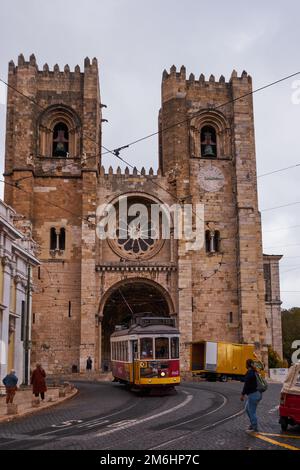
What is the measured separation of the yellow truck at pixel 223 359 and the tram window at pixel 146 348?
11452 millimetres

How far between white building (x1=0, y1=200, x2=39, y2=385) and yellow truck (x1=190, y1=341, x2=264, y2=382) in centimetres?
913

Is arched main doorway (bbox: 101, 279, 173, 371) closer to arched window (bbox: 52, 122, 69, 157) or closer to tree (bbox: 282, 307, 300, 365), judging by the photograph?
arched window (bbox: 52, 122, 69, 157)

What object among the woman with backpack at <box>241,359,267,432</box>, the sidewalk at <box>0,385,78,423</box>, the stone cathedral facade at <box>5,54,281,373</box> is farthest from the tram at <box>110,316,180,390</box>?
the stone cathedral facade at <box>5,54,281,373</box>

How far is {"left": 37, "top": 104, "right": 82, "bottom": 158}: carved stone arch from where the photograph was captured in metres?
37.3

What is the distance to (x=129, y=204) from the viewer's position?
38.2 metres

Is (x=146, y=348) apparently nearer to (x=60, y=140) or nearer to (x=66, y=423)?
(x=66, y=423)

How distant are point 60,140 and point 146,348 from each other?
66.9 feet

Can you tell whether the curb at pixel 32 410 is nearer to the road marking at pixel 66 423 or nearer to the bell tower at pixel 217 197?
the road marking at pixel 66 423

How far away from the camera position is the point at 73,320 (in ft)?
114

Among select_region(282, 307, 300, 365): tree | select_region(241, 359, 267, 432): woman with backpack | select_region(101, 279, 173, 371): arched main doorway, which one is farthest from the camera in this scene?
select_region(282, 307, 300, 365): tree

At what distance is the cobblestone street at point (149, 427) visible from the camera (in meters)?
9.41

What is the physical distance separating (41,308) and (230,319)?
34.4 feet
